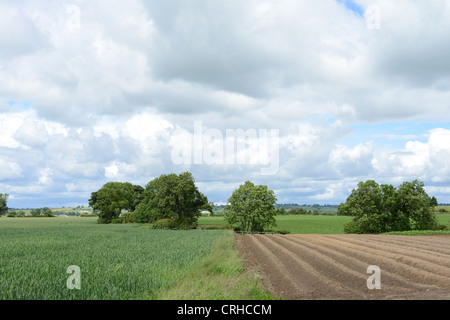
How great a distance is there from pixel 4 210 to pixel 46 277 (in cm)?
14580

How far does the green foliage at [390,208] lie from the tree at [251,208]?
14643 mm

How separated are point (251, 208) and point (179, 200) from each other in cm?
1405

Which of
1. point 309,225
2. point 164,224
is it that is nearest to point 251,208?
point 164,224

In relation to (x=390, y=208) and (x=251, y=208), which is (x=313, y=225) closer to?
(x=251, y=208)

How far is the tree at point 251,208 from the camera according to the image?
5756 centimetres

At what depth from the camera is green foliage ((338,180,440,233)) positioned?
48.8m

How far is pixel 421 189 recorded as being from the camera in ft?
166

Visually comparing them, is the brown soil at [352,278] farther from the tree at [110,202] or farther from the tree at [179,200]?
the tree at [110,202]

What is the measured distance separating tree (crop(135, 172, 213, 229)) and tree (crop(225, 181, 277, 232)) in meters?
5.75

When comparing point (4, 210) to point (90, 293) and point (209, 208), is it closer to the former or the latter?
point (209, 208)

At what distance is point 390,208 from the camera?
50.1 metres

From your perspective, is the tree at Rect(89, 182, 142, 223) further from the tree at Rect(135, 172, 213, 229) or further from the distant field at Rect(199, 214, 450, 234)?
the tree at Rect(135, 172, 213, 229)

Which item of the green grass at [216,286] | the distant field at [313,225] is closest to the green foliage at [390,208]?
the distant field at [313,225]

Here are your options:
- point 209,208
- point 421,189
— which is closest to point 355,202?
point 421,189
